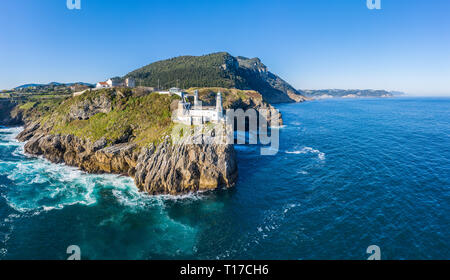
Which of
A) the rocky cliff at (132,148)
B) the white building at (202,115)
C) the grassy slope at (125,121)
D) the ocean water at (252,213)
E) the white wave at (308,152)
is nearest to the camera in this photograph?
the ocean water at (252,213)

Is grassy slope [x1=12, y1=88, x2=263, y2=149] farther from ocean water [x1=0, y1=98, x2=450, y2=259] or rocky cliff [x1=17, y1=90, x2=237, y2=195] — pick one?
ocean water [x1=0, y1=98, x2=450, y2=259]

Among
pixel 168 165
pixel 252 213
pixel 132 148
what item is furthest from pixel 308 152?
pixel 132 148

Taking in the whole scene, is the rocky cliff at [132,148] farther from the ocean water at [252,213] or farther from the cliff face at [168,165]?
the ocean water at [252,213]

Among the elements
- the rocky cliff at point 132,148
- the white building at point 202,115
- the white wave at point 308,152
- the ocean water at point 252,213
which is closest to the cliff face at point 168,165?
the rocky cliff at point 132,148
